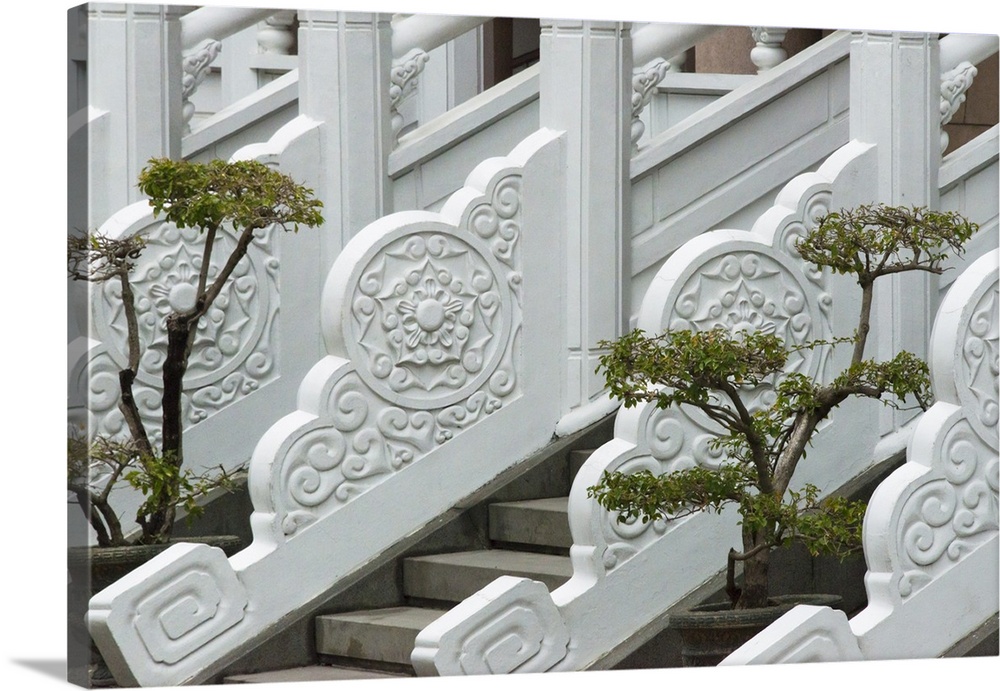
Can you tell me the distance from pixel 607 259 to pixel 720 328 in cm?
83

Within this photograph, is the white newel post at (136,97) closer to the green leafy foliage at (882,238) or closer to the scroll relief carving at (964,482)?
the green leafy foliage at (882,238)

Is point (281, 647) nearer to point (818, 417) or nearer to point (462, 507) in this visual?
point (462, 507)

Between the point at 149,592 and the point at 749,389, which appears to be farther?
the point at 749,389

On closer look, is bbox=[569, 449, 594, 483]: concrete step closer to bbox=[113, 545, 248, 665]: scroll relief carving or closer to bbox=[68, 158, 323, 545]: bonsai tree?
bbox=[68, 158, 323, 545]: bonsai tree

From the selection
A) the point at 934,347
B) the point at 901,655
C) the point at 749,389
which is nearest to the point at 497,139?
the point at 749,389

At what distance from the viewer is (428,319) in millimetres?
7949

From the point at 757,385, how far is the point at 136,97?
287cm

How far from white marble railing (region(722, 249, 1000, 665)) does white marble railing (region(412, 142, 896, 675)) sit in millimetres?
643

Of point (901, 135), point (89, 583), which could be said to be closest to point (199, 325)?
point (89, 583)

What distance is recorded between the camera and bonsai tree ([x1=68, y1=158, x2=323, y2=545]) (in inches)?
301

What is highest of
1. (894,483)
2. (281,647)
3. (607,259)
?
(607,259)

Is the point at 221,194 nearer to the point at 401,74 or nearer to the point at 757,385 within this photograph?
the point at 401,74

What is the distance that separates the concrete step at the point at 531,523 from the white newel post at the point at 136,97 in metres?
1.97

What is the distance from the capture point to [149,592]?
7.21 metres
